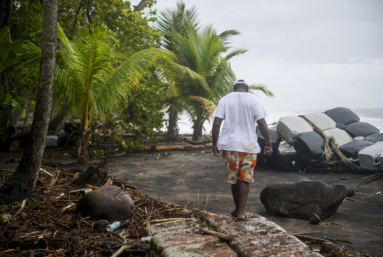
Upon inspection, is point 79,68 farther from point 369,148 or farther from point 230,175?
point 369,148

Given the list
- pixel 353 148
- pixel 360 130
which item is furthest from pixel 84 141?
pixel 360 130

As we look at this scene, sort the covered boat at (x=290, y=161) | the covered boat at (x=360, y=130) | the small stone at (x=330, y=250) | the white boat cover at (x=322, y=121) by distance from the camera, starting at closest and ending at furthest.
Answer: the small stone at (x=330, y=250) → the covered boat at (x=290, y=161) → the white boat cover at (x=322, y=121) → the covered boat at (x=360, y=130)

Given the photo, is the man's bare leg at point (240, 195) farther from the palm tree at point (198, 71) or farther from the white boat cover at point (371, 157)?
the palm tree at point (198, 71)

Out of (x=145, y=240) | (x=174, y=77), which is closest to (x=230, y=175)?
(x=145, y=240)

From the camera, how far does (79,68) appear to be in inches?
307

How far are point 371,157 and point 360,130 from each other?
204 cm

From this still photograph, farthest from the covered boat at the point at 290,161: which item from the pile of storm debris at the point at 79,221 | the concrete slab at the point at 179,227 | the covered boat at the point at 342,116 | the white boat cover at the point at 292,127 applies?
the concrete slab at the point at 179,227

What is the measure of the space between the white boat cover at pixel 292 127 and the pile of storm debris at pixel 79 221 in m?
4.93

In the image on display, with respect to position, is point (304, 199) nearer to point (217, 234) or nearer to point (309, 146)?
point (217, 234)

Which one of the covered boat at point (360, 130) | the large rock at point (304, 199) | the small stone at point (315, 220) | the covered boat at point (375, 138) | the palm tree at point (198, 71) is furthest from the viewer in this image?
the palm tree at point (198, 71)

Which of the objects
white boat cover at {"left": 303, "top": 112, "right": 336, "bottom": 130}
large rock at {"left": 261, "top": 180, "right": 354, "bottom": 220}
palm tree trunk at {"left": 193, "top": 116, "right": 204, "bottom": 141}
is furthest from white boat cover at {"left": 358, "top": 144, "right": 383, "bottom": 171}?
palm tree trunk at {"left": 193, "top": 116, "right": 204, "bottom": 141}

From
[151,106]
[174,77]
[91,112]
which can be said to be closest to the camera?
[91,112]

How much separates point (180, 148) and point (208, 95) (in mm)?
3012

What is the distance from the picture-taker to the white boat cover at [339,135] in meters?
8.56
